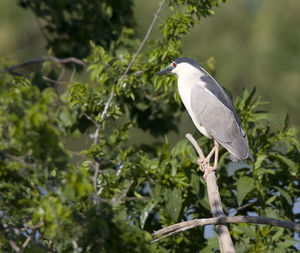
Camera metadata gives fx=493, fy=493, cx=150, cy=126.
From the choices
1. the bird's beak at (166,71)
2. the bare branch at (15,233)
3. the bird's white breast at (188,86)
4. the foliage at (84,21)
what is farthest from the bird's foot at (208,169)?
the foliage at (84,21)

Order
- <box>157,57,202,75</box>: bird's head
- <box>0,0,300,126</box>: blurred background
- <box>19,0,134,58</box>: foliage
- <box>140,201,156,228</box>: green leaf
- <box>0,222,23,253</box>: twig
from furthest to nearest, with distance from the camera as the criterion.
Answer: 1. <box>0,0,300,126</box>: blurred background
2. <box>19,0,134,58</box>: foliage
3. <box>157,57,202,75</box>: bird's head
4. <box>140,201,156,228</box>: green leaf
5. <box>0,222,23,253</box>: twig

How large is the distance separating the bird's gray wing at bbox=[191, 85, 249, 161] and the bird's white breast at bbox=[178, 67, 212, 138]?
15mm

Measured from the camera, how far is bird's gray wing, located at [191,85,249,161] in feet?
5.74

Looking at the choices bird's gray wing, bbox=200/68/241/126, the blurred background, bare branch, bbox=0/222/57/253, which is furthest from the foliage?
the blurred background

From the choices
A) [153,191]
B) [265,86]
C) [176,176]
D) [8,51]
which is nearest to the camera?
[176,176]

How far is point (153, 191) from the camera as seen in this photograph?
1761 mm

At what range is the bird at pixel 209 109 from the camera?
69.4 inches

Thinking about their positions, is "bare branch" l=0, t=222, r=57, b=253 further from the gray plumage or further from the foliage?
the foliage

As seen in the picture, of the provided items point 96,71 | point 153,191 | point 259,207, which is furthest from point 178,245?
point 96,71

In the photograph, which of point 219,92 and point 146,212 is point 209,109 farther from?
point 146,212

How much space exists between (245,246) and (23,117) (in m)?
1.11

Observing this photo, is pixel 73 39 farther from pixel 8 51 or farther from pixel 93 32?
pixel 8 51

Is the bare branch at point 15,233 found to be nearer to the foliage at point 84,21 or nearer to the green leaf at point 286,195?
the green leaf at point 286,195

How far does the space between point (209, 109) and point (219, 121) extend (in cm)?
8
